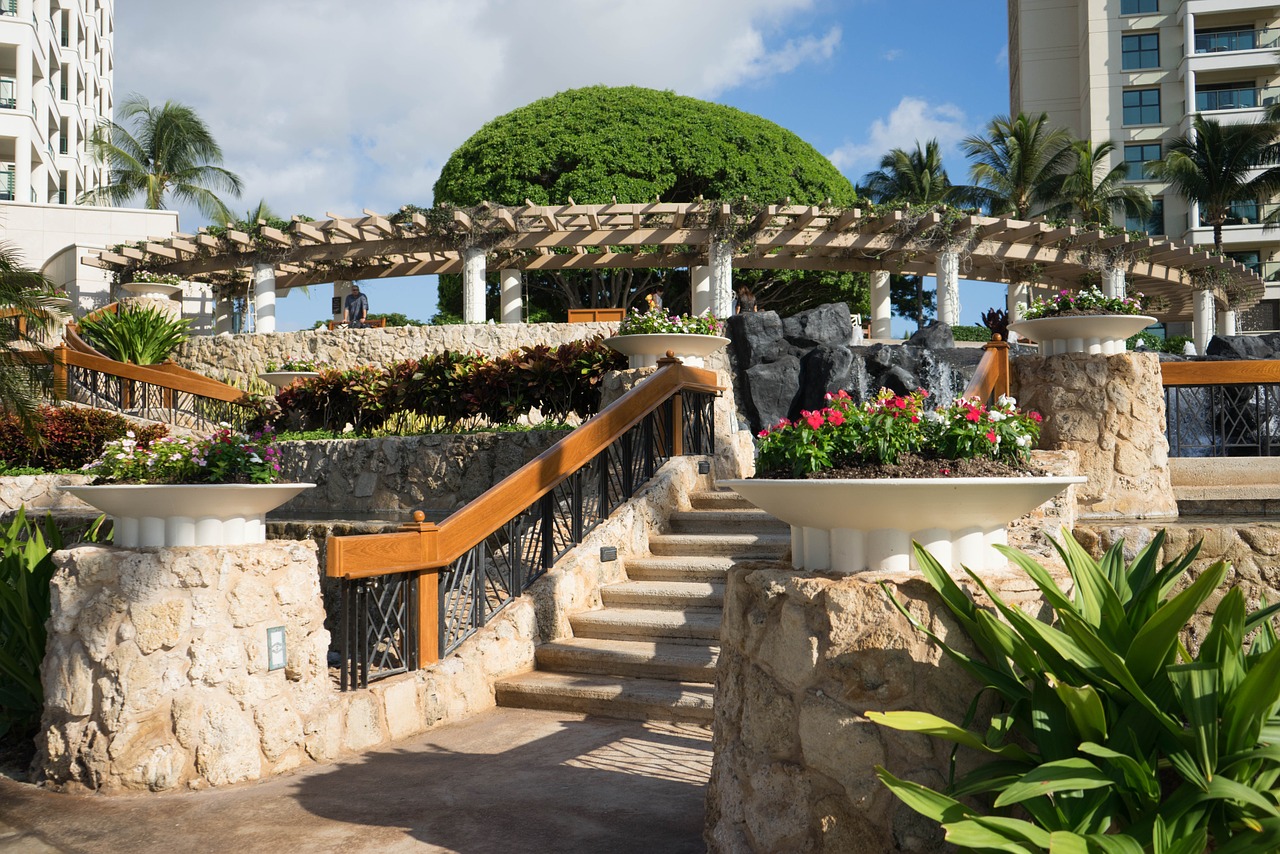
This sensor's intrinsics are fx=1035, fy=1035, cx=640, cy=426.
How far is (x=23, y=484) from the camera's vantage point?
12281 millimetres

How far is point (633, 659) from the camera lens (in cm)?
637

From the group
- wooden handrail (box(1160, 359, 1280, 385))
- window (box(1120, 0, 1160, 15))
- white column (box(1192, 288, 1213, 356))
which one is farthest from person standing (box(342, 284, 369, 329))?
window (box(1120, 0, 1160, 15))

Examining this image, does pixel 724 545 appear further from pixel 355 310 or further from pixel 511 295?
pixel 511 295

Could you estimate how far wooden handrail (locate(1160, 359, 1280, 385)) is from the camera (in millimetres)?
9102

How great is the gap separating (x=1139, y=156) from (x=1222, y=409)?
39511mm

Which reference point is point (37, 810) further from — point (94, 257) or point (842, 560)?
point (94, 257)

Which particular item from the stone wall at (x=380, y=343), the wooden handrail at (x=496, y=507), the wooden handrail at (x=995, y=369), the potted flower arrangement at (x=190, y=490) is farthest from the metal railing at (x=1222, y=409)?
the stone wall at (x=380, y=343)

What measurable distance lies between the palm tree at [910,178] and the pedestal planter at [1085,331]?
1402 inches

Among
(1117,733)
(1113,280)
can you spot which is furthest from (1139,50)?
(1117,733)

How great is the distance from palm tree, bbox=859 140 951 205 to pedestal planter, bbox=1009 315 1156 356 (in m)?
35.6

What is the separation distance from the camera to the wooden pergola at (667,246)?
23.1m

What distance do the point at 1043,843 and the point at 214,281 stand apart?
97.2 ft

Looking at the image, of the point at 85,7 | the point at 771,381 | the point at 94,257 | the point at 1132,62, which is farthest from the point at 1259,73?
the point at 85,7

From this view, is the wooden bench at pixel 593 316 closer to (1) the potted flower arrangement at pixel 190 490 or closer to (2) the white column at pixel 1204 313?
(1) the potted flower arrangement at pixel 190 490
